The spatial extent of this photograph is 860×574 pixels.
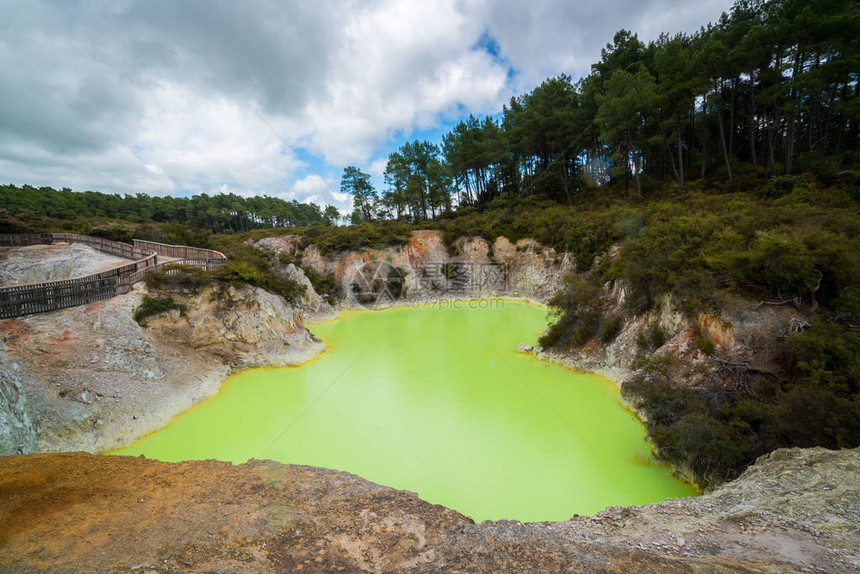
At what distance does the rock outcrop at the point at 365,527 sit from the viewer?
3.57m

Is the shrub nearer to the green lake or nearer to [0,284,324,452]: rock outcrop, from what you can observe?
[0,284,324,452]: rock outcrop

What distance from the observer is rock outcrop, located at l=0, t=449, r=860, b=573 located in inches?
141

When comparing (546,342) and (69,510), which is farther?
(546,342)

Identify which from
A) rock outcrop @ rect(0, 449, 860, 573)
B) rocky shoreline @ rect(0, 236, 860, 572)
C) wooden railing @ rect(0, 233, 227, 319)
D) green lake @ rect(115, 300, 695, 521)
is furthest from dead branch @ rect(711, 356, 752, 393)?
wooden railing @ rect(0, 233, 227, 319)

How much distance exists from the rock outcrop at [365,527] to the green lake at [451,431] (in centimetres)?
194

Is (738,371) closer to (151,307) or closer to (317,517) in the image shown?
(317,517)

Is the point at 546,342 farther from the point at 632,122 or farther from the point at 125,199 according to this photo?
the point at 125,199

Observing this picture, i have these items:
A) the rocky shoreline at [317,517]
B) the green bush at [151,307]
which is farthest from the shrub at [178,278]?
the rocky shoreline at [317,517]

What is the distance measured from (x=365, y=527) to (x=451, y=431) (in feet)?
17.8

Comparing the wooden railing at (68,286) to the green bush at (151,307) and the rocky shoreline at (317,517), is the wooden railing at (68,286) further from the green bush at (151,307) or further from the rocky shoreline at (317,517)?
the rocky shoreline at (317,517)

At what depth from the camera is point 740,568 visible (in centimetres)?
335

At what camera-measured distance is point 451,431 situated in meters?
9.62

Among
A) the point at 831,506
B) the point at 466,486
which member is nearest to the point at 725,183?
the point at 831,506

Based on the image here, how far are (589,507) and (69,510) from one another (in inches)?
344
